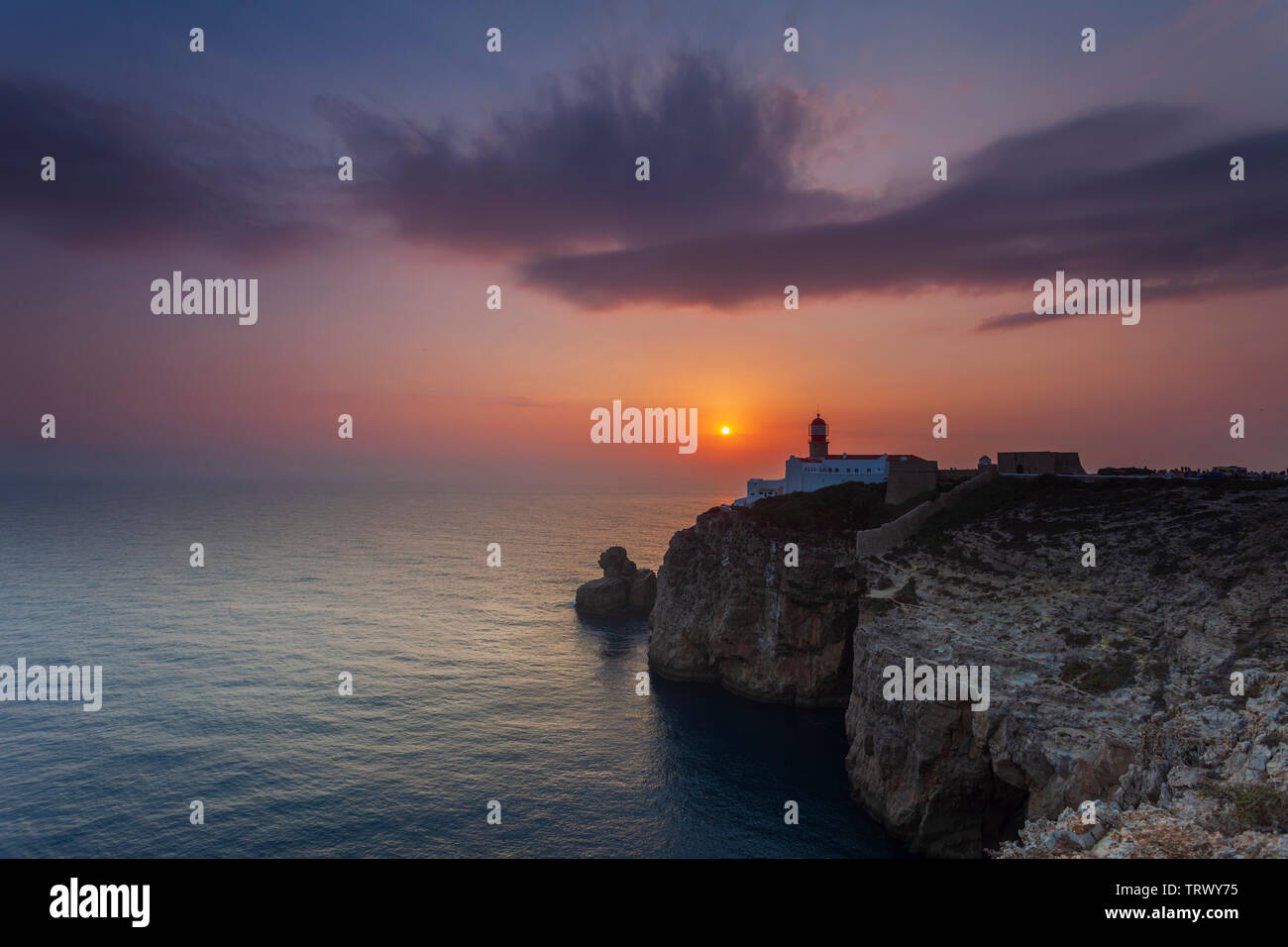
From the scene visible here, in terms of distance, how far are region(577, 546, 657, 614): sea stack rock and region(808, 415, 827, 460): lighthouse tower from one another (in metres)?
31.4

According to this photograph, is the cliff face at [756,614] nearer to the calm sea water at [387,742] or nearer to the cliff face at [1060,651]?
the cliff face at [1060,651]

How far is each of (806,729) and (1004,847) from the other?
3818cm

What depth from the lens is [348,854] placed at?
116ft

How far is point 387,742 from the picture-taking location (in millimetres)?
50156

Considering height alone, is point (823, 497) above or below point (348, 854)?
above

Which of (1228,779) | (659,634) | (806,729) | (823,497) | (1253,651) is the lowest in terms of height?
(806,729)

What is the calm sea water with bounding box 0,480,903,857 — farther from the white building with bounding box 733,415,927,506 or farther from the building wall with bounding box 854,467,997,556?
the white building with bounding box 733,415,927,506

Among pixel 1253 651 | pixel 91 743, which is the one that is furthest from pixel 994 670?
pixel 91 743

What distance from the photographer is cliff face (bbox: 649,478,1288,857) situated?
83.0 ft

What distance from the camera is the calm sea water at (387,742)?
38.2 metres

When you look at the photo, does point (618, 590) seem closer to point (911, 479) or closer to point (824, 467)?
point (824, 467)

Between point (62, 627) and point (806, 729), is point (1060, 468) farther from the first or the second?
point (62, 627)

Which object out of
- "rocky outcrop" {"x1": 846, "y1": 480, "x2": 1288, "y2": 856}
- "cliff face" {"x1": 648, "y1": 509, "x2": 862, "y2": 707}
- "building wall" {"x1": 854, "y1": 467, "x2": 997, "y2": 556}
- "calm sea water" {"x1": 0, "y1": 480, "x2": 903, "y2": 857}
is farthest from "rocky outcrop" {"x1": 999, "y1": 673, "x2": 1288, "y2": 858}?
"cliff face" {"x1": 648, "y1": 509, "x2": 862, "y2": 707}

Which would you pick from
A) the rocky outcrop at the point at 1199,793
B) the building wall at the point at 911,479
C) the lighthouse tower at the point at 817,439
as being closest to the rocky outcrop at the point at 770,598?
the building wall at the point at 911,479
